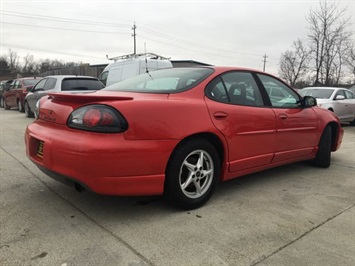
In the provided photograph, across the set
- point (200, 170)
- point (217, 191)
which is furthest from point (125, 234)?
point (217, 191)

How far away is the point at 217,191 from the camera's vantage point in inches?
148

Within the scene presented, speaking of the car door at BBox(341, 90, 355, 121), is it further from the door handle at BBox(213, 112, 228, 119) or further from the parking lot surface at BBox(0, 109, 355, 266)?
the door handle at BBox(213, 112, 228, 119)

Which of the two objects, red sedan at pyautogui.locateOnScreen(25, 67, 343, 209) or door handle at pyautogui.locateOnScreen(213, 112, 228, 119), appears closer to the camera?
red sedan at pyautogui.locateOnScreen(25, 67, 343, 209)

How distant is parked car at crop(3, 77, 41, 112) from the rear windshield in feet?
14.0

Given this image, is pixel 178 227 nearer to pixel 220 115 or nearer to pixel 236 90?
pixel 220 115

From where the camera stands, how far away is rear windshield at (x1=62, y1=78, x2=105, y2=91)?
9.43m

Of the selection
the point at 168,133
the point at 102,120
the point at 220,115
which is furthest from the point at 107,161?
the point at 220,115

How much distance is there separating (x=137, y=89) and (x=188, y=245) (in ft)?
5.39

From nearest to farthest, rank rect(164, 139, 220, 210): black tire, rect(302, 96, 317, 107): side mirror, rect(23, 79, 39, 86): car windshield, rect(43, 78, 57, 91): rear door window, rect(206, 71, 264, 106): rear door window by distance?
rect(164, 139, 220, 210): black tire
rect(206, 71, 264, 106): rear door window
rect(302, 96, 317, 107): side mirror
rect(43, 78, 57, 91): rear door window
rect(23, 79, 39, 86): car windshield

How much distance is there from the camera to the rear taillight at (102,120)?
267 centimetres

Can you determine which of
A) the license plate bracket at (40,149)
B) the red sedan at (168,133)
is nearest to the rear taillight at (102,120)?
the red sedan at (168,133)

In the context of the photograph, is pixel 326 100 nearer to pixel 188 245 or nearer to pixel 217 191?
pixel 217 191

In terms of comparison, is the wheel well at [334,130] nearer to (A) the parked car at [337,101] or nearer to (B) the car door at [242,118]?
(B) the car door at [242,118]

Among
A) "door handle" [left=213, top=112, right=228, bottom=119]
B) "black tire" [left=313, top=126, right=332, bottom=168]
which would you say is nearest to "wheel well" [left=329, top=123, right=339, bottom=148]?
"black tire" [left=313, top=126, right=332, bottom=168]
